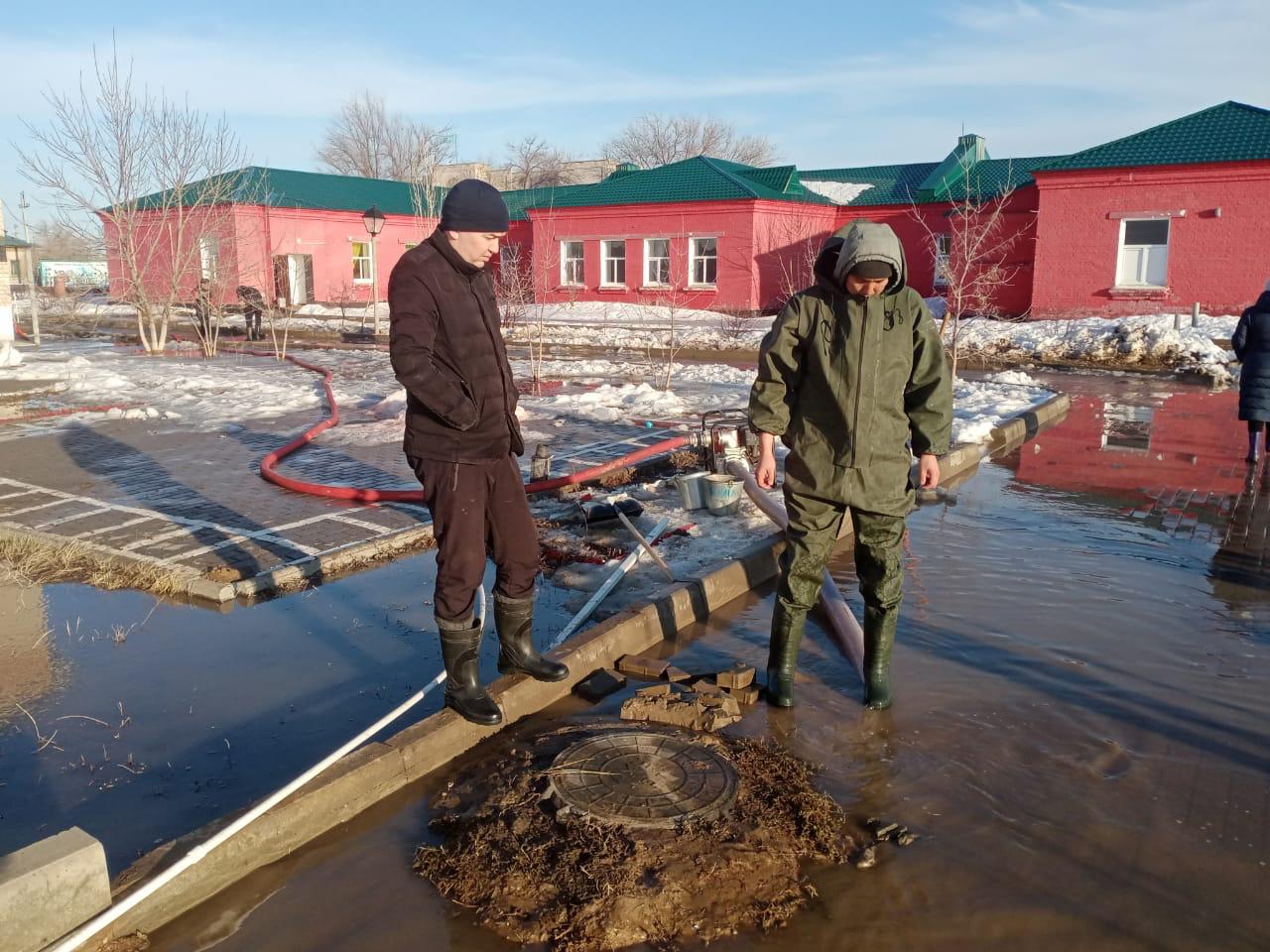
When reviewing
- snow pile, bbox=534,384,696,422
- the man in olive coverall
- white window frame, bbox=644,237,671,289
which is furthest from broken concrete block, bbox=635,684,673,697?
white window frame, bbox=644,237,671,289

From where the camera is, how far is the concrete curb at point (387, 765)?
2996mm

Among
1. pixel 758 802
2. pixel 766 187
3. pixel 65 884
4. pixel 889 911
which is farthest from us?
pixel 766 187

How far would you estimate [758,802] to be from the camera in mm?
3508

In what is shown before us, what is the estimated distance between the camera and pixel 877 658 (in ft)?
14.4

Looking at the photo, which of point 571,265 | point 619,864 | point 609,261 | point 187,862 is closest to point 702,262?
point 609,261

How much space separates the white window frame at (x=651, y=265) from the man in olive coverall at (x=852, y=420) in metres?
29.3

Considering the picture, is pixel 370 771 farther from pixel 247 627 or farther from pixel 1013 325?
pixel 1013 325

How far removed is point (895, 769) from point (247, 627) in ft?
11.6

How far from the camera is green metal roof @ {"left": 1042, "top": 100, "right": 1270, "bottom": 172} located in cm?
2409

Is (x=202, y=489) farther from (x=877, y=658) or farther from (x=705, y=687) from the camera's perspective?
(x=877, y=658)

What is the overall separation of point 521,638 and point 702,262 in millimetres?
29427

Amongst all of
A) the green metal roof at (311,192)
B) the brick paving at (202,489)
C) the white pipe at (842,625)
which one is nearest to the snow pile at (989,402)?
the brick paving at (202,489)

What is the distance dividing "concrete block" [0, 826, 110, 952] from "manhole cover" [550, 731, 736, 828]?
1418mm

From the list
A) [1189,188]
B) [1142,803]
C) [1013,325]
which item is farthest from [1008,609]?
[1189,188]
